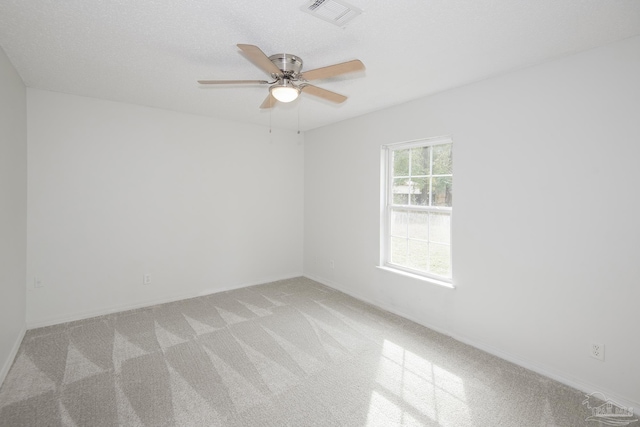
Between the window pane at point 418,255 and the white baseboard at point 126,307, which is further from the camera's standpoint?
the window pane at point 418,255

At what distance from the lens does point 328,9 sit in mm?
1787

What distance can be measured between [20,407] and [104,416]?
2.07 ft

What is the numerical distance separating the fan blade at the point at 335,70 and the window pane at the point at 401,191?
206 centimetres

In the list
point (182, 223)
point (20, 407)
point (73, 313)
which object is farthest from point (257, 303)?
point (20, 407)

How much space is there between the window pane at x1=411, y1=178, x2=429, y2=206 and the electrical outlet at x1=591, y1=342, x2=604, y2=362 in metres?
1.83

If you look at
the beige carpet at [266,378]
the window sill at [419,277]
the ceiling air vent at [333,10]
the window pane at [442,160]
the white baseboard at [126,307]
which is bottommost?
the beige carpet at [266,378]

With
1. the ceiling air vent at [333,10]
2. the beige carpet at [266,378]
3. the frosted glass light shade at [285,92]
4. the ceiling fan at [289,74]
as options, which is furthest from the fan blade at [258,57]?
the beige carpet at [266,378]

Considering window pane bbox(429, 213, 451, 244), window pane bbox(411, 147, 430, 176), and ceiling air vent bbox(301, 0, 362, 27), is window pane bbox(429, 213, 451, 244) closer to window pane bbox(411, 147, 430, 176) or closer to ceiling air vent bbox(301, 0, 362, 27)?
window pane bbox(411, 147, 430, 176)

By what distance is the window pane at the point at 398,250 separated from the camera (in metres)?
3.79

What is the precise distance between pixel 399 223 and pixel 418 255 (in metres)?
0.47

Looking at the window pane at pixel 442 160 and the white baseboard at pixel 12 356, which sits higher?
the window pane at pixel 442 160

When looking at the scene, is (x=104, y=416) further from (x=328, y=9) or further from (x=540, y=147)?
(x=540, y=147)

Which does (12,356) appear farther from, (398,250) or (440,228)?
(440,228)

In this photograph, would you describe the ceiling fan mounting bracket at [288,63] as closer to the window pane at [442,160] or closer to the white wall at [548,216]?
the white wall at [548,216]
